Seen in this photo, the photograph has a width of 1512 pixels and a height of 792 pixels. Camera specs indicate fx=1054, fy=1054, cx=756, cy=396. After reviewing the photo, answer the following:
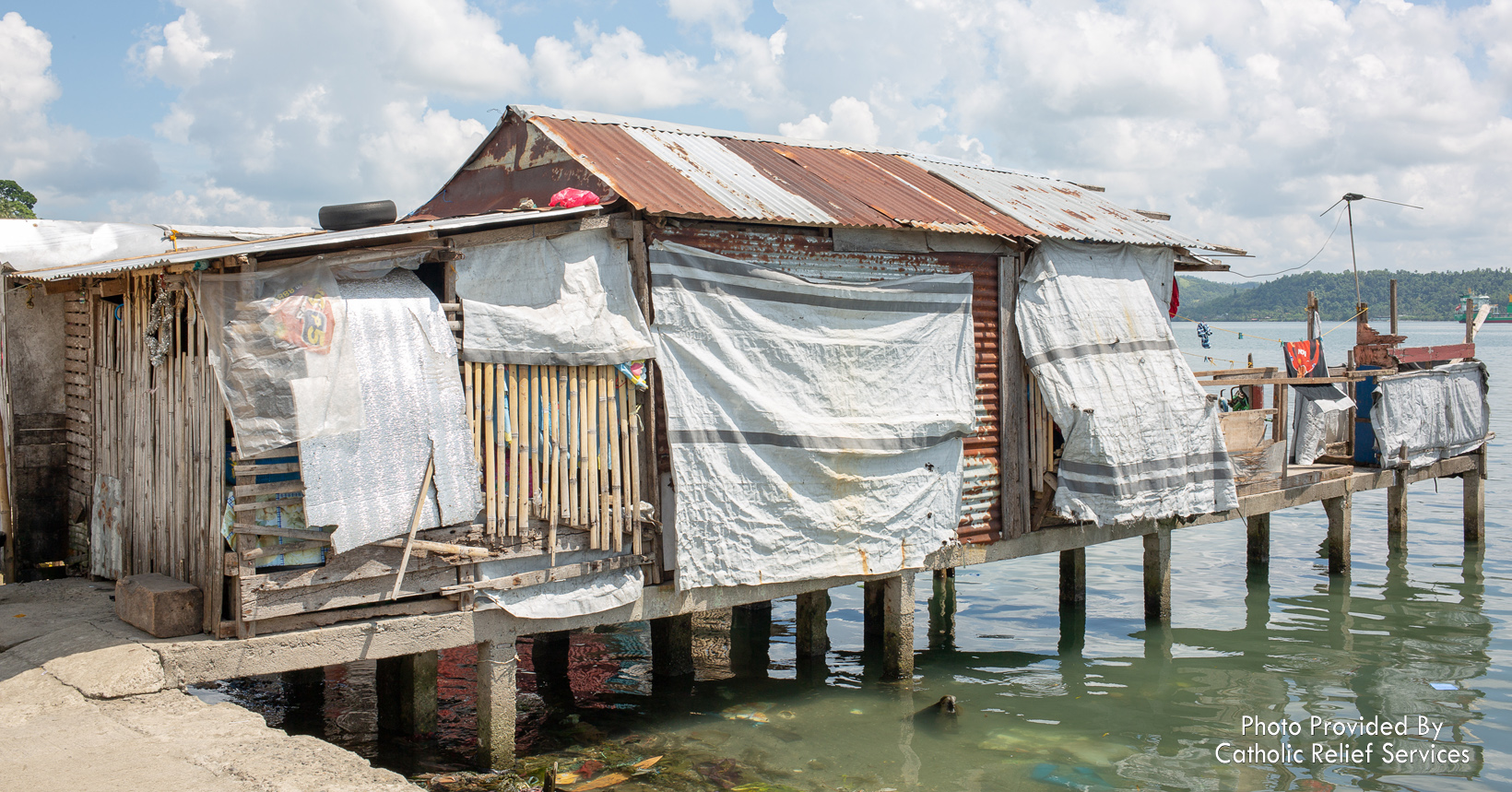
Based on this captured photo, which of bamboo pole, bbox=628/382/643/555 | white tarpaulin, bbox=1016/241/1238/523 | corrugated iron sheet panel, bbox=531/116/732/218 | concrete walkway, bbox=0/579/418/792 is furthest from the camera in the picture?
white tarpaulin, bbox=1016/241/1238/523

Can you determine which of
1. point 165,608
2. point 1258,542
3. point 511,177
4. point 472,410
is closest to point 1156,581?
point 1258,542

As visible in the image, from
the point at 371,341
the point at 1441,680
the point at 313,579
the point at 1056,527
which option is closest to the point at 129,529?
the point at 313,579

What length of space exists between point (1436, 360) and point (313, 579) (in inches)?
645

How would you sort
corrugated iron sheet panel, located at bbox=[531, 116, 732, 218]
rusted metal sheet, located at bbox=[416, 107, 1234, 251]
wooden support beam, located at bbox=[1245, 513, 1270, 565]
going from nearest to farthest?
corrugated iron sheet panel, located at bbox=[531, 116, 732, 218], rusted metal sheet, located at bbox=[416, 107, 1234, 251], wooden support beam, located at bbox=[1245, 513, 1270, 565]

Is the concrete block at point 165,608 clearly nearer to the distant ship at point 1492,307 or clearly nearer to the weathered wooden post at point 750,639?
the weathered wooden post at point 750,639

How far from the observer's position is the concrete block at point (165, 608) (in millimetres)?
6363

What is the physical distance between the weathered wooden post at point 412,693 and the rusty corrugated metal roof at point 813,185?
383cm

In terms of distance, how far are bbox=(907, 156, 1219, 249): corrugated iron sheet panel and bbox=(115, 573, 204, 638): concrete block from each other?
295 inches

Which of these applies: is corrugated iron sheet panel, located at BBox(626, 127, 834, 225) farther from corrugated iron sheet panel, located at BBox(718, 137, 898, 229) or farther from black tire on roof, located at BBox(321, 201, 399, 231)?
black tire on roof, located at BBox(321, 201, 399, 231)

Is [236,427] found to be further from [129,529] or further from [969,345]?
[969,345]

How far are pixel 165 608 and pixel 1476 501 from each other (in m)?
18.5

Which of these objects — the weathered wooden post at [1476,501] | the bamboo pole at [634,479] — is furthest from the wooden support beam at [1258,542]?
the bamboo pole at [634,479]

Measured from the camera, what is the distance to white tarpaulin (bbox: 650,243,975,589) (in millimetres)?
7914

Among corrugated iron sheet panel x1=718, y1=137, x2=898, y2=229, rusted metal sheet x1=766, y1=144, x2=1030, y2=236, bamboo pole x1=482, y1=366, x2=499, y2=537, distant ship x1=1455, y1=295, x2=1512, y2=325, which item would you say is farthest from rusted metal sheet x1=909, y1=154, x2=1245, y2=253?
distant ship x1=1455, y1=295, x2=1512, y2=325
